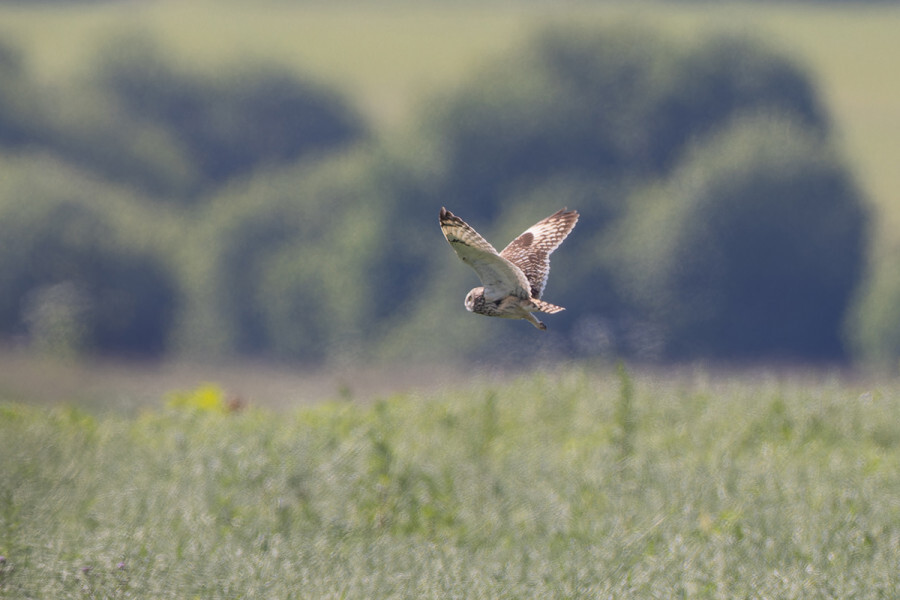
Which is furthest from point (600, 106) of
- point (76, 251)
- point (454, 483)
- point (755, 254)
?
point (454, 483)

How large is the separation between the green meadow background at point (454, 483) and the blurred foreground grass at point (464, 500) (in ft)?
0.08

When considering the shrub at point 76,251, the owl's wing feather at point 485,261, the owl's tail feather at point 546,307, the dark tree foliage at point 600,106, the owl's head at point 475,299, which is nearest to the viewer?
the owl's wing feather at point 485,261

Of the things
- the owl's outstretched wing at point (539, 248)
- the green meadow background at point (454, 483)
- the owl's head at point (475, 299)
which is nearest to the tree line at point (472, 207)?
the green meadow background at point (454, 483)

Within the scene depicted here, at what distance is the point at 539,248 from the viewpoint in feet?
18.3

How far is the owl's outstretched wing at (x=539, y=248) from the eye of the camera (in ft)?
17.4

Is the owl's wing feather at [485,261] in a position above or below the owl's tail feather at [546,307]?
above

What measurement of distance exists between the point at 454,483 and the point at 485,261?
4986mm

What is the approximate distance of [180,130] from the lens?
3917 inches

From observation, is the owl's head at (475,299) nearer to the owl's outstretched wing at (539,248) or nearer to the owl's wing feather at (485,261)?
the owl's wing feather at (485,261)

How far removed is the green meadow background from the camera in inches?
277

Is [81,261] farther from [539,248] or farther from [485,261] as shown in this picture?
[485,261]

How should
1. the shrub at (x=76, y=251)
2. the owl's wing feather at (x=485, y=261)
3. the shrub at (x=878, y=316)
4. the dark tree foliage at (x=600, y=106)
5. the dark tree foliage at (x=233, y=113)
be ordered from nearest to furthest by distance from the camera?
1. the owl's wing feather at (x=485, y=261)
2. the shrub at (x=878, y=316)
3. the shrub at (x=76, y=251)
4. the dark tree foliage at (x=600, y=106)
5. the dark tree foliage at (x=233, y=113)

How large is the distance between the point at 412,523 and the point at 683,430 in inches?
146

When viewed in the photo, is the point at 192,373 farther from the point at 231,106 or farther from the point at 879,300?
the point at 231,106
